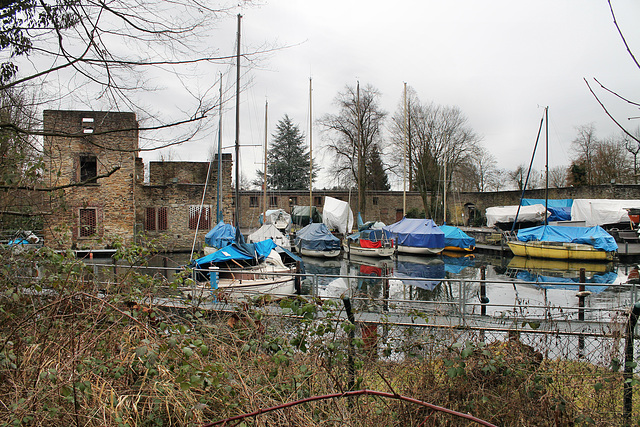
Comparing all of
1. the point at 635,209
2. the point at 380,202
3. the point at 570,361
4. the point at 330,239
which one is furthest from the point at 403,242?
the point at 570,361

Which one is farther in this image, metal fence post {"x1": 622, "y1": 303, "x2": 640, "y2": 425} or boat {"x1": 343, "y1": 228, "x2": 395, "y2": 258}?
boat {"x1": 343, "y1": 228, "x2": 395, "y2": 258}

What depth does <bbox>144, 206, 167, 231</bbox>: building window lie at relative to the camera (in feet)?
100.0

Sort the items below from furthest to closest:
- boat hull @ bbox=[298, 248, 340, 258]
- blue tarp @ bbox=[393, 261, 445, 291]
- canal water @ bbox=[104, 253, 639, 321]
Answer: boat hull @ bbox=[298, 248, 340, 258]
blue tarp @ bbox=[393, 261, 445, 291]
canal water @ bbox=[104, 253, 639, 321]

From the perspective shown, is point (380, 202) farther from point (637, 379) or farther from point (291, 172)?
point (637, 379)

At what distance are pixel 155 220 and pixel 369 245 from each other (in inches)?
607

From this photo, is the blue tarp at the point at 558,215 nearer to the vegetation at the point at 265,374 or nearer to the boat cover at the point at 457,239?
the boat cover at the point at 457,239

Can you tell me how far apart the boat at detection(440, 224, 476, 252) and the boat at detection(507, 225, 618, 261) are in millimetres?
2901

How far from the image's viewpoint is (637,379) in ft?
10.9

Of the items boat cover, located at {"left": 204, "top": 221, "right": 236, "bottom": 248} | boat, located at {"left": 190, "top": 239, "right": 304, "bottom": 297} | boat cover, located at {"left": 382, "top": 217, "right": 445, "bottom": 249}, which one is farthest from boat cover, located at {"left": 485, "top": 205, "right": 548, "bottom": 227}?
boat, located at {"left": 190, "top": 239, "right": 304, "bottom": 297}

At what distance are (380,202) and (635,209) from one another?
25930mm

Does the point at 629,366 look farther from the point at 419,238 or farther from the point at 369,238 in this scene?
the point at 419,238

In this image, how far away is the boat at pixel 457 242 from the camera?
31.0m

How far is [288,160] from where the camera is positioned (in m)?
58.2

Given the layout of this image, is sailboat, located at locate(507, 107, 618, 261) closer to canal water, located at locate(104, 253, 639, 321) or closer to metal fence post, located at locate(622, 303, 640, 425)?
canal water, located at locate(104, 253, 639, 321)
